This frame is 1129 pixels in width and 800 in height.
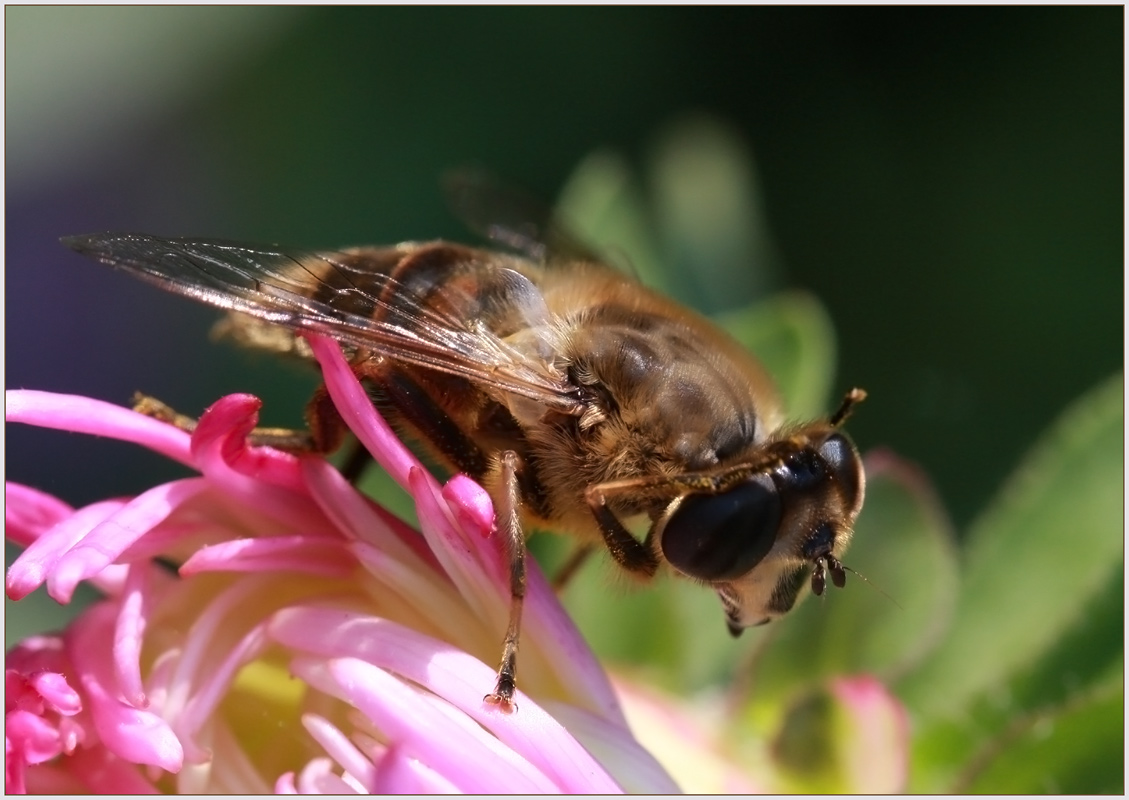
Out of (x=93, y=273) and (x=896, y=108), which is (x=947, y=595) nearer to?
(x=896, y=108)

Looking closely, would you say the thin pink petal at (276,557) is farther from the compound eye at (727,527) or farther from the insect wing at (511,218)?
the insect wing at (511,218)

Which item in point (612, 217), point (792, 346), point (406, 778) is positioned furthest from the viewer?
point (612, 217)

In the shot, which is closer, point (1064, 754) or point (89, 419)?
point (89, 419)

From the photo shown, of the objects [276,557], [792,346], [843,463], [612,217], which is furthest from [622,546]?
[612,217]

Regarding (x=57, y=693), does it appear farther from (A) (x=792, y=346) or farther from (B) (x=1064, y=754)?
(A) (x=792, y=346)

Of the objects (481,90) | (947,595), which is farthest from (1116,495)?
(481,90)
